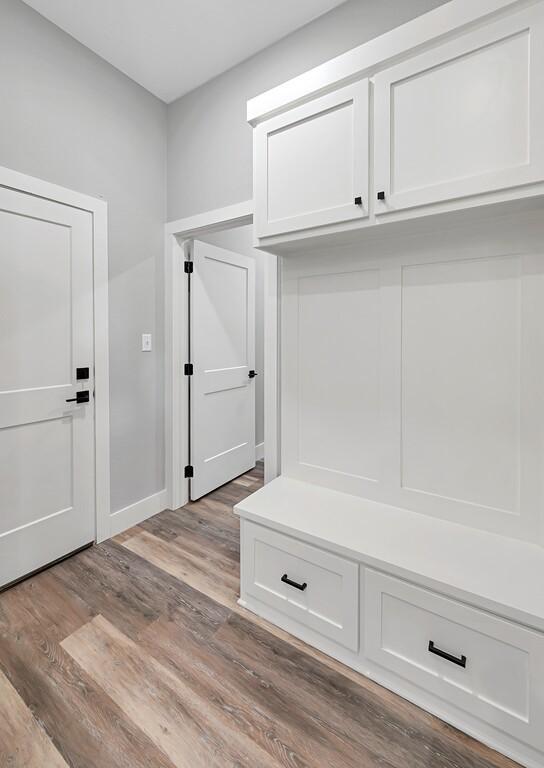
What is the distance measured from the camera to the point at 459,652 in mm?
1219

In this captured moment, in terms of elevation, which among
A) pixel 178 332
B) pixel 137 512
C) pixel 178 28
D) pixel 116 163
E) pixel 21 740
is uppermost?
pixel 178 28

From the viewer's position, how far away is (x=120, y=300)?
7.89 feet

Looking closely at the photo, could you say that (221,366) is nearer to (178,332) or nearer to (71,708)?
(178,332)

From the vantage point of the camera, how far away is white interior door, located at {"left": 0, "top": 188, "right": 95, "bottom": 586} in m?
1.88

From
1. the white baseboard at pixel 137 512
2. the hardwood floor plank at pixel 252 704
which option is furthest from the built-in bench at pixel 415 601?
the white baseboard at pixel 137 512

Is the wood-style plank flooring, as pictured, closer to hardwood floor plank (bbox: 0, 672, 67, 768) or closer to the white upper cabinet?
hardwood floor plank (bbox: 0, 672, 67, 768)

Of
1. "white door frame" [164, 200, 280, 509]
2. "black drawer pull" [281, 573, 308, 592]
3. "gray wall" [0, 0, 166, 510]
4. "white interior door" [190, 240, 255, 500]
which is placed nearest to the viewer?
"black drawer pull" [281, 573, 308, 592]

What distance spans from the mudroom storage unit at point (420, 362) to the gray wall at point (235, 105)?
51cm

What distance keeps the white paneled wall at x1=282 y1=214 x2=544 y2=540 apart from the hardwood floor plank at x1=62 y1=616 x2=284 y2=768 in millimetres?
1031

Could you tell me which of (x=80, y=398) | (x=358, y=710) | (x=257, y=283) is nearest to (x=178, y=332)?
(x=80, y=398)

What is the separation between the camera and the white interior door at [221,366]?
9.26 feet

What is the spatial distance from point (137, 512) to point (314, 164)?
236cm

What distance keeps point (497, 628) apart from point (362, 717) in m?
0.56

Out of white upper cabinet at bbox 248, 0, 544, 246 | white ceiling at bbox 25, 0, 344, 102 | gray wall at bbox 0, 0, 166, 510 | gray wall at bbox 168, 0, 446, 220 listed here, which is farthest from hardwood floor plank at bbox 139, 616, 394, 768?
white ceiling at bbox 25, 0, 344, 102
